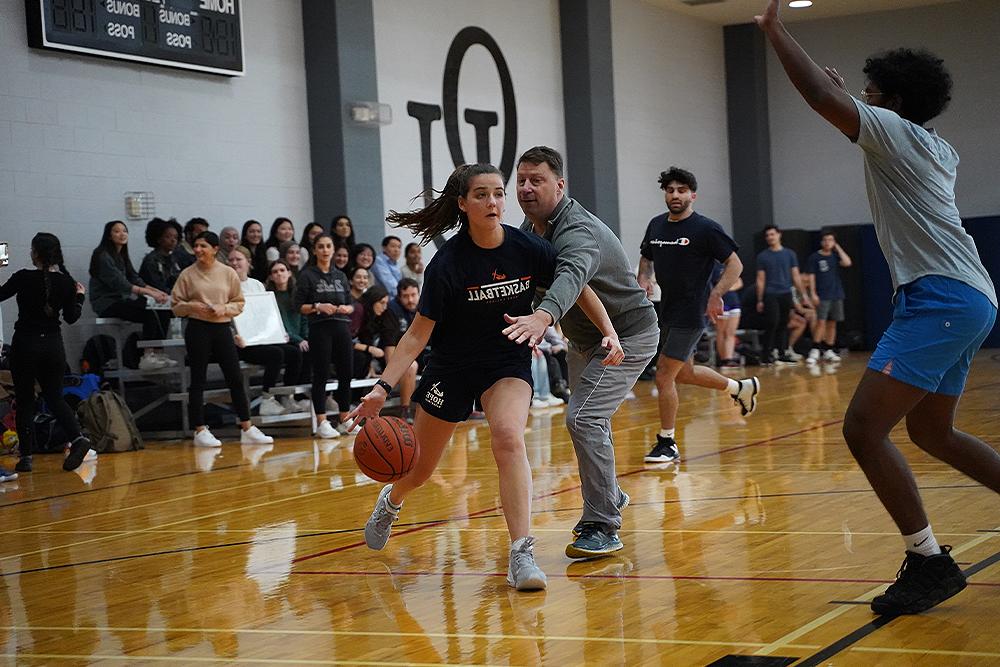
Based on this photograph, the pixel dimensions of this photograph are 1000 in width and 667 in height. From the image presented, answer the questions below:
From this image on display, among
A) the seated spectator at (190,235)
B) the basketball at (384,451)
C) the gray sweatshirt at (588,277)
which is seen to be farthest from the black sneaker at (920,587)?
the seated spectator at (190,235)

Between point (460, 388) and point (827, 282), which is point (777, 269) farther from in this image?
point (460, 388)

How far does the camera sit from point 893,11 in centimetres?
2125

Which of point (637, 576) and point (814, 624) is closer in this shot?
point (814, 624)

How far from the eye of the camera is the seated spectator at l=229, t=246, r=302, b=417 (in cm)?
1096

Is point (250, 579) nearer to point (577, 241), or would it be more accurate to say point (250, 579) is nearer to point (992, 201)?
point (577, 241)

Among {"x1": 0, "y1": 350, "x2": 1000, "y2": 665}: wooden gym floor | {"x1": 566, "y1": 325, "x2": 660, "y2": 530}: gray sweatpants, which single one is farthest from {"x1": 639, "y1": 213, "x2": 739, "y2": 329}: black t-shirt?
{"x1": 566, "y1": 325, "x2": 660, "y2": 530}: gray sweatpants

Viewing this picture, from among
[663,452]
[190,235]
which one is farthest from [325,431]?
[663,452]

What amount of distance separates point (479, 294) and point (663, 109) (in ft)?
53.8

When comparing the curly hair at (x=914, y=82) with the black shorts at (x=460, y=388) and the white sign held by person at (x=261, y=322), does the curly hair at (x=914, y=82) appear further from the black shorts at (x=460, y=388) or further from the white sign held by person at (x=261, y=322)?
the white sign held by person at (x=261, y=322)

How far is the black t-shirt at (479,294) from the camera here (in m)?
4.47

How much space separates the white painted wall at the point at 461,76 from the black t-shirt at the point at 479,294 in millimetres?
9412

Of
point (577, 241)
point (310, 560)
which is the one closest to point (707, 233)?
point (577, 241)

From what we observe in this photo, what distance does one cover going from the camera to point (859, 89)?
2108 centimetres

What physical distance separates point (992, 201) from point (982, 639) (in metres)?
18.7
